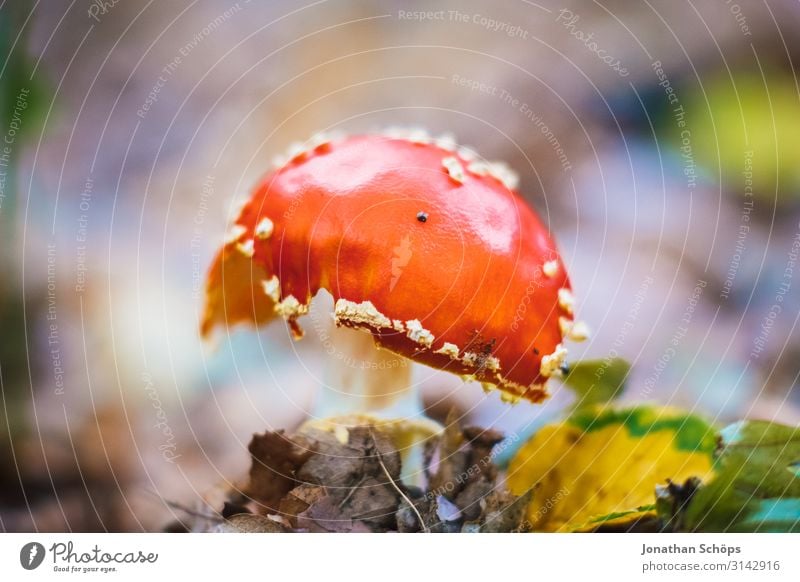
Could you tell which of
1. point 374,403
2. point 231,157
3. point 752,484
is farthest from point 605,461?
point 231,157

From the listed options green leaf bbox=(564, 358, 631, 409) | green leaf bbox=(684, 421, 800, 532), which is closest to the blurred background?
green leaf bbox=(564, 358, 631, 409)

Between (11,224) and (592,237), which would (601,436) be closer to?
(592,237)

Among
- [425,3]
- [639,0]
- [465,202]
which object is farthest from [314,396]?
[639,0]

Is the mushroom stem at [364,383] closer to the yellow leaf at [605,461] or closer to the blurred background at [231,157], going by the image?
the blurred background at [231,157]
